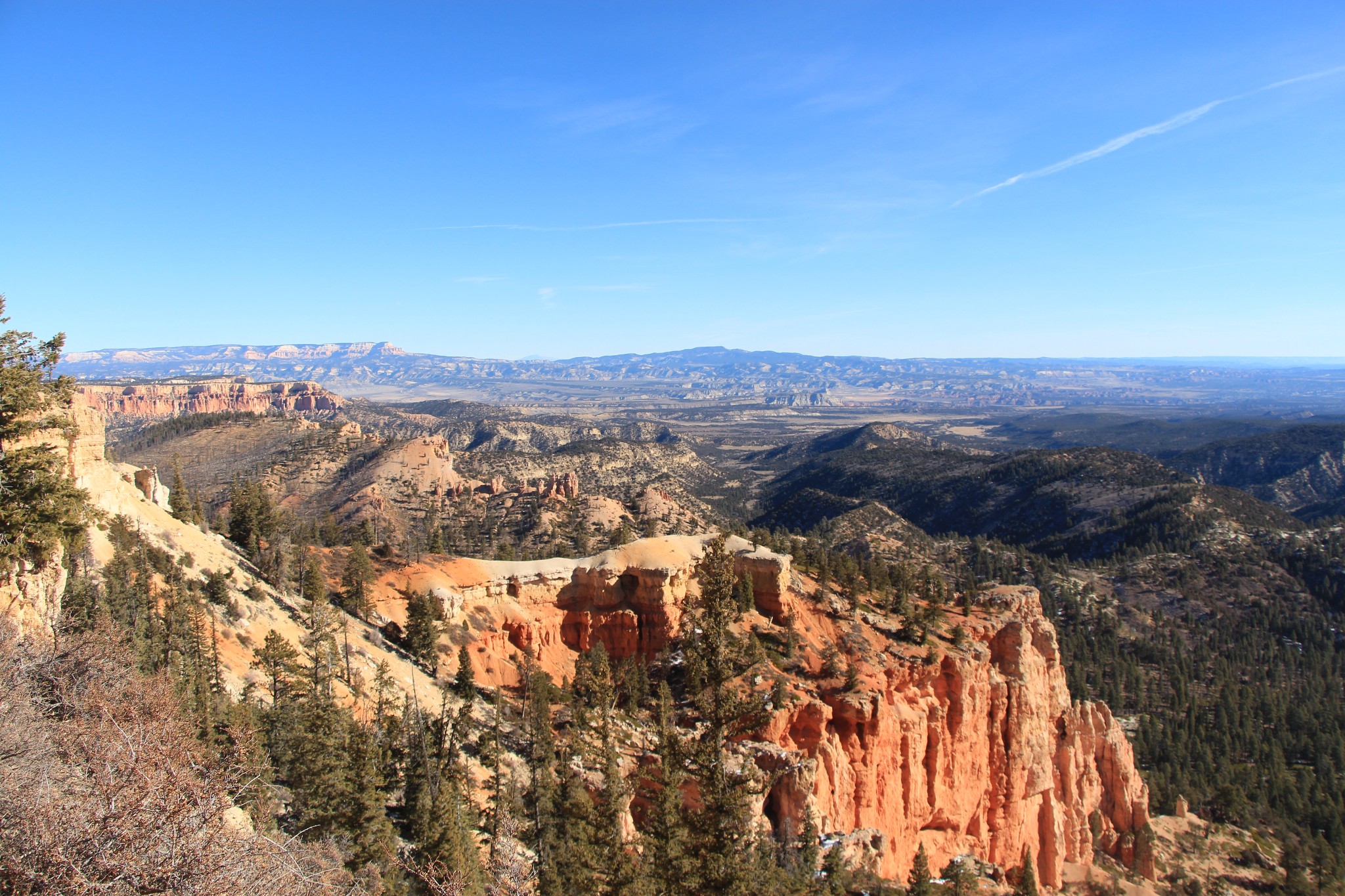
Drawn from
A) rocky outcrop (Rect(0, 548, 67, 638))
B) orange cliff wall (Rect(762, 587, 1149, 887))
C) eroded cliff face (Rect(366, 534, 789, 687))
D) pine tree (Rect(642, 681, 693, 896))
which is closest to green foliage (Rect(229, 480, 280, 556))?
eroded cliff face (Rect(366, 534, 789, 687))

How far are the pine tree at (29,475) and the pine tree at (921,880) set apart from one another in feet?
111

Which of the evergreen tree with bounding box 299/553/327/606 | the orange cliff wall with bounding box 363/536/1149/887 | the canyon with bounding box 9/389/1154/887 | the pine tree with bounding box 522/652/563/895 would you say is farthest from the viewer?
the evergreen tree with bounding box 299/553/327/606

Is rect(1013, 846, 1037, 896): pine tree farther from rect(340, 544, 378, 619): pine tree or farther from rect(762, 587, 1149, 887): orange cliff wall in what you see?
rect(340, 544, 378, 619): pine tree

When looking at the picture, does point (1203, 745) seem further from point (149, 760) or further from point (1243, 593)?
point (149, 760)

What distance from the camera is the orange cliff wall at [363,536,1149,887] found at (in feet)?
126

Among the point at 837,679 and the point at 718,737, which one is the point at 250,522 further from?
the point at 718,737

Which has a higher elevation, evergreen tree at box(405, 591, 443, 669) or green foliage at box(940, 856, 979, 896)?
evergreen tree at box(405, 591, 443, 669)

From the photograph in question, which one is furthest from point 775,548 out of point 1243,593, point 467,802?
point 1243,593

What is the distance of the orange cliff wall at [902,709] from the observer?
38.4 meters

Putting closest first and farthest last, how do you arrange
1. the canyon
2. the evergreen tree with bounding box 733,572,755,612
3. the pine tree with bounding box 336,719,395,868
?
the pine tree with bounding box 336,719,395,868 → the canyon → the evergreen tree with bounding box 733,572,755,612

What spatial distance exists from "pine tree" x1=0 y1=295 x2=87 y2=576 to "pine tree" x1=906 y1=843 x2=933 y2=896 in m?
33.8

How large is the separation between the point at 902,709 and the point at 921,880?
366 inches

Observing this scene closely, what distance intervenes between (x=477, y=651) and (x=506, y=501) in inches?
2693

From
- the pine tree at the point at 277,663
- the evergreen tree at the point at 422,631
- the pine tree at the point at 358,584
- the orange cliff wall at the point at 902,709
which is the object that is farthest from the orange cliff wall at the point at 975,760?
the pine tree at the point at 358,584
